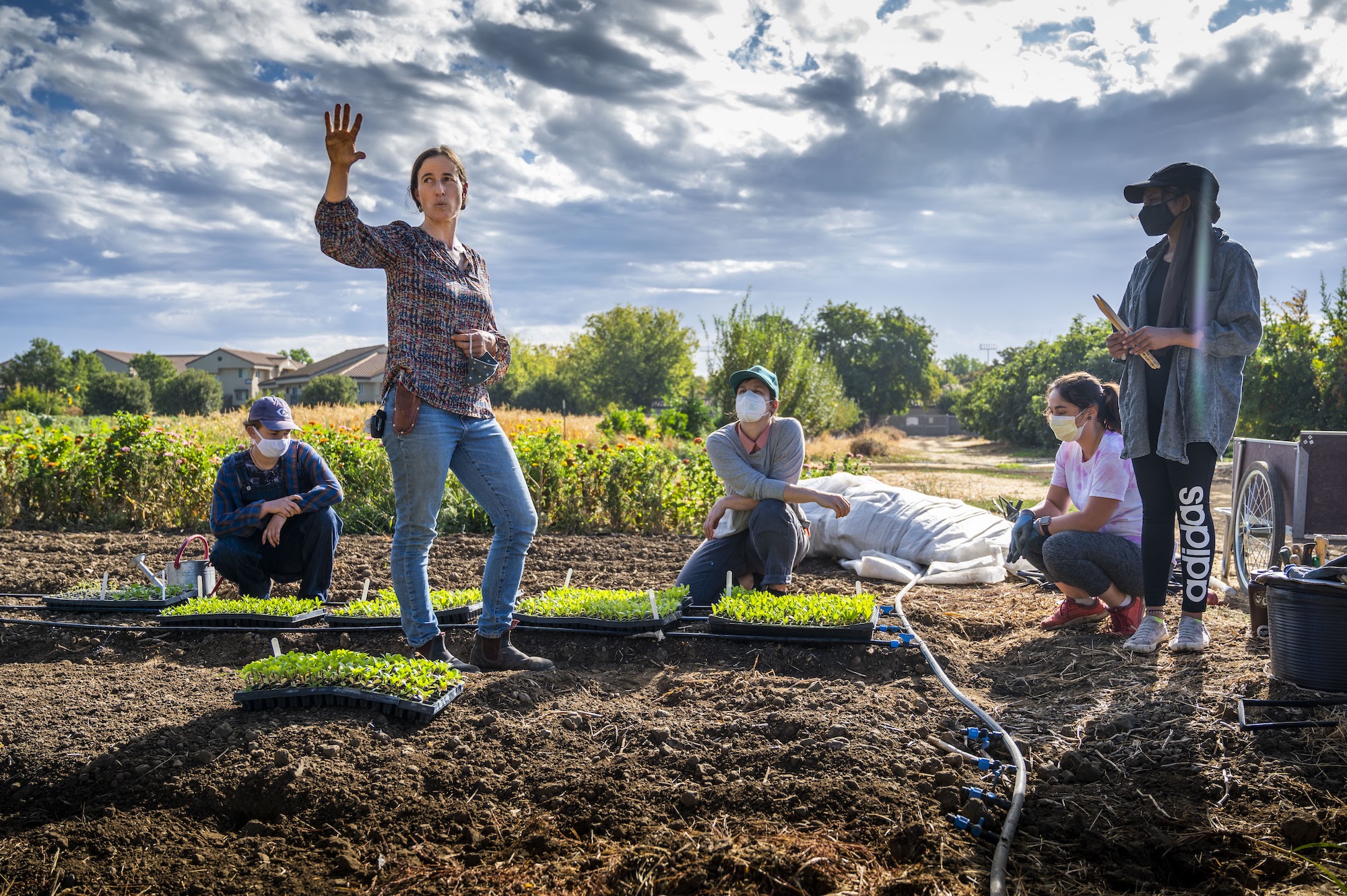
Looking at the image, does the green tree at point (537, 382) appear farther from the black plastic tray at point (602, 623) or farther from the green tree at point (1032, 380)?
the black plastic tray at point (602, 623)

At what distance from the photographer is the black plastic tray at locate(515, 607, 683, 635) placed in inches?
144

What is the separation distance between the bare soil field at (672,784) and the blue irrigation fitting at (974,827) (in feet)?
0.07

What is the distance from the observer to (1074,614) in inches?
163

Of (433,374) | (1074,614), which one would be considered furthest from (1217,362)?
(433,374)

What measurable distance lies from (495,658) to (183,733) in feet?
3.38

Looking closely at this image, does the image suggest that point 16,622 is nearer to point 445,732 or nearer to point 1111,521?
point 445,732

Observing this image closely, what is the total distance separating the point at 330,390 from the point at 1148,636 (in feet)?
133

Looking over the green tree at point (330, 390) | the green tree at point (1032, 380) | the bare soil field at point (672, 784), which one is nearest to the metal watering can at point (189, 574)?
the bare soil field at point (672, 784)

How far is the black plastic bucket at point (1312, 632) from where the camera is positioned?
2.79m

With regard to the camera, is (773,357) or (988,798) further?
(773,357)

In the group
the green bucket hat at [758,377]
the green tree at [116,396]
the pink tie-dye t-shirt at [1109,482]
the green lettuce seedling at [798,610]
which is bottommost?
the green lettuce seedling at [798,610]

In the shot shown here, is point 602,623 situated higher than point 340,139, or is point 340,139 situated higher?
point 340,139

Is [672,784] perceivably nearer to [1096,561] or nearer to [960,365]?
[1096,561]

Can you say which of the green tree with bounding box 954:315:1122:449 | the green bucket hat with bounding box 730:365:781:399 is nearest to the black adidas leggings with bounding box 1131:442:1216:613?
the green bucket hat with bounding box 730:365:781:399
